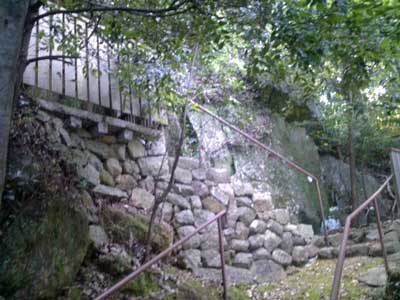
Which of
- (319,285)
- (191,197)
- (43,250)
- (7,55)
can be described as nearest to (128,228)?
(43,250)

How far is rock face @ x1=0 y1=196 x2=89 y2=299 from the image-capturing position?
3.03m

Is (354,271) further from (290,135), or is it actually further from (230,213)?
(290,135)

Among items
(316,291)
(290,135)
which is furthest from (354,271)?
(290,135)

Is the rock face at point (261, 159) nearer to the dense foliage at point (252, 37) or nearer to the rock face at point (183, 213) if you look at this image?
the rock face at point (183, 213)

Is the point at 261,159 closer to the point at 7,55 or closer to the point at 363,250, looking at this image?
the point at 363,250

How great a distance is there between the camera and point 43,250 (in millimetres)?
3240

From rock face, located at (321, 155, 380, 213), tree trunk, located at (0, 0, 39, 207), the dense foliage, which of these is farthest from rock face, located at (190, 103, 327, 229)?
tree trunk, located at (0, 0, 39, 207)

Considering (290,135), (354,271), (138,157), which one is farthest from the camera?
(290,135)

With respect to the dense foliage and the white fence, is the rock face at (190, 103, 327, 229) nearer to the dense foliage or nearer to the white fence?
the dense foliage

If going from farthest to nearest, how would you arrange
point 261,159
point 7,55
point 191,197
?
point 261,159 → point 191,197 → point 7,55

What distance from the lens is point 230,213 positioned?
5.41 metres

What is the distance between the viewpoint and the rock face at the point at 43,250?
3.03m

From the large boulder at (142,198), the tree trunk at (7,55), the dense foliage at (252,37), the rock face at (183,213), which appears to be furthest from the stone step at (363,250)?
the tree trunk at (7,55)

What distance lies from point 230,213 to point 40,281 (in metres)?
2.75
